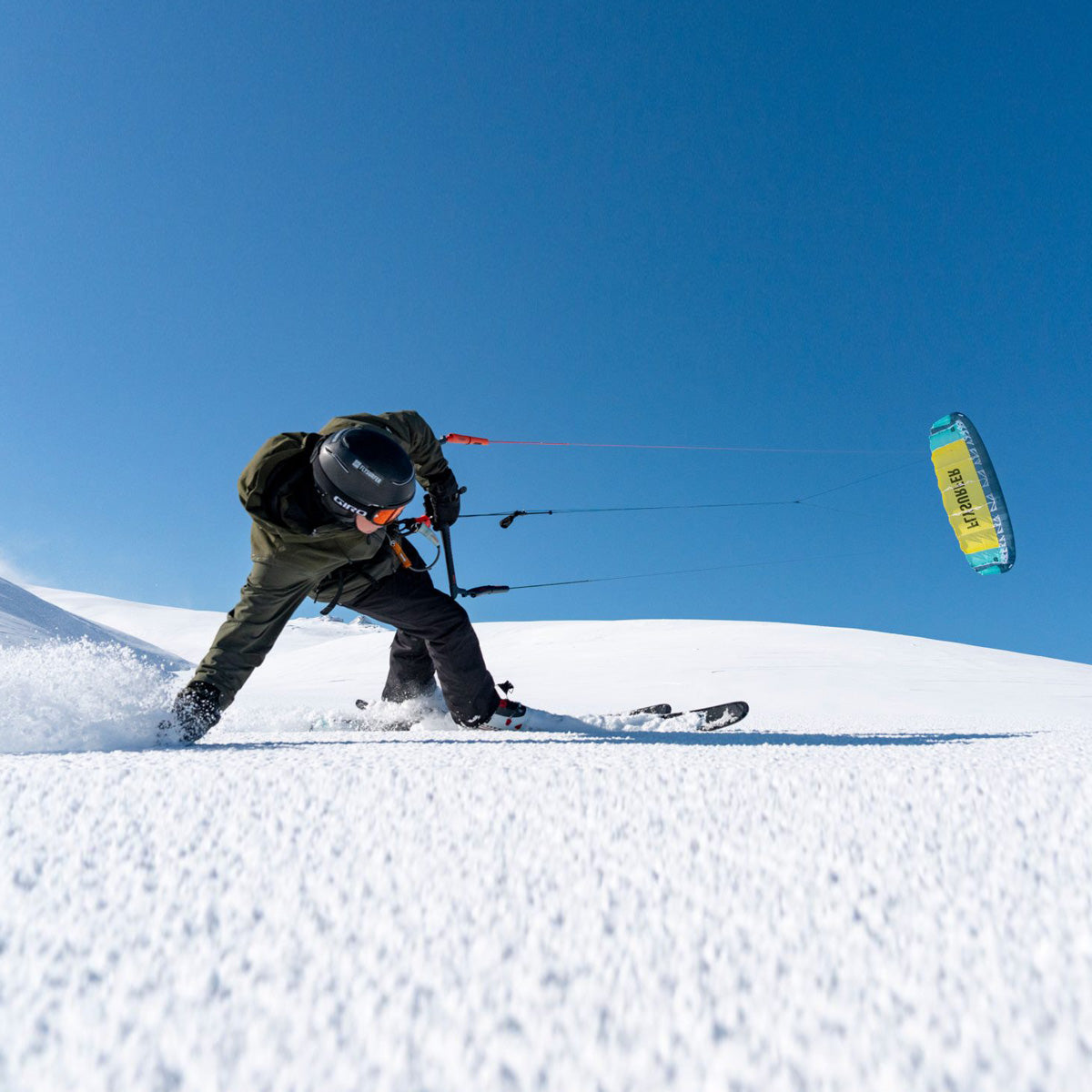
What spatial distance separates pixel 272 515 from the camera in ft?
9.28

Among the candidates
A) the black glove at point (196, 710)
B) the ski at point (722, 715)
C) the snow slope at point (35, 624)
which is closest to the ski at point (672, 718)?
the ski at point (722, 715)

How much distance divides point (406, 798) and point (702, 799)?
0.40 metres

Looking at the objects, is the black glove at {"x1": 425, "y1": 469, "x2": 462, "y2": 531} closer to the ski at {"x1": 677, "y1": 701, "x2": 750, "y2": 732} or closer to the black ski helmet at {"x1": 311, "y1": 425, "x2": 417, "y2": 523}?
the black ski helmet at {"x1": 311, "y1": 425, "x2": 417, "y2": 523}

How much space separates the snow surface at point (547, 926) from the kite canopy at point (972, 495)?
11559mm

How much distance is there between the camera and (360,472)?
107 inches

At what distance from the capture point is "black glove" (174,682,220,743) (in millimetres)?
2552

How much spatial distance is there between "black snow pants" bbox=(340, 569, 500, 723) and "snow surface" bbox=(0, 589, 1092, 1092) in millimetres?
2179

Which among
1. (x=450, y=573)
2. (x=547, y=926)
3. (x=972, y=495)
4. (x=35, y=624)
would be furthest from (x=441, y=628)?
(x=35, y=624)

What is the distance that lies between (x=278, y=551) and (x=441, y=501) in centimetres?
106

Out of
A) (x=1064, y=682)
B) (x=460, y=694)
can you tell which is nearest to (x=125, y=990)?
(x=460, y=694)

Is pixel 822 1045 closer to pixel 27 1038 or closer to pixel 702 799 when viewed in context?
pixel 702 799

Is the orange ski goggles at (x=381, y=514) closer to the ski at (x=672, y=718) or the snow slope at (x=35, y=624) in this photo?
the ski at (x=672, y=718)

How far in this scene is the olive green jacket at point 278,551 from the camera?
282 centimetres

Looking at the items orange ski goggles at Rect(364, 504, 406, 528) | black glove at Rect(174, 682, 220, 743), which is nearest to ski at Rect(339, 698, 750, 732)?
black glove at Rect(174, 682, 220, 743)
